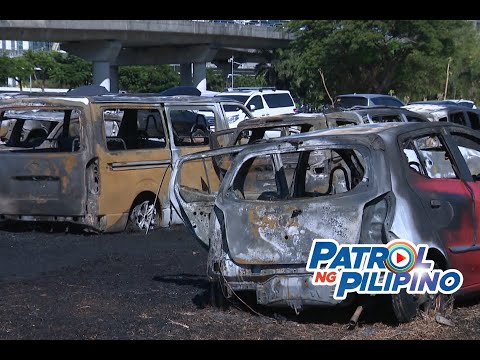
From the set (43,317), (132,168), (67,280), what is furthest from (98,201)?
(43,317)

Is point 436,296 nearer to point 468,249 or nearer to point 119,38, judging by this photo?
point 468,249

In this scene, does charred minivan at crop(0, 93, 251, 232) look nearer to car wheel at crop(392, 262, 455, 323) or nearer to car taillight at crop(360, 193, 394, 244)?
car taillight at crop(360, 193, 394, 244)

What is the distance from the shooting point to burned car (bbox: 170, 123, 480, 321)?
6270mm

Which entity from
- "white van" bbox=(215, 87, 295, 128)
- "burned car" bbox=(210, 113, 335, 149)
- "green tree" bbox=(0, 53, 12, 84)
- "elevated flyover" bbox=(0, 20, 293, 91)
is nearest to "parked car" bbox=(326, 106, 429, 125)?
Result: "burned car" bbox=(210, 113, 335, 149)

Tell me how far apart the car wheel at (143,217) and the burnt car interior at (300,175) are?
3.33 m

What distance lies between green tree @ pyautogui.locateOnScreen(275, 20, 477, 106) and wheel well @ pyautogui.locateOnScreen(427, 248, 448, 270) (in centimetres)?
3647

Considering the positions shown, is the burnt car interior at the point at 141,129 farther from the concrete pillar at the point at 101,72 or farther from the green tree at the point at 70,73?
the green tree at the point at 70,73

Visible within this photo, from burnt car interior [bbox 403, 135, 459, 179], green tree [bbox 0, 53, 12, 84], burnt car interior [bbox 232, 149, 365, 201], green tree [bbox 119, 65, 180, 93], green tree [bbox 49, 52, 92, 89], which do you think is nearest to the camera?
burnt car interior [bbox 403, 135, 459, 179]

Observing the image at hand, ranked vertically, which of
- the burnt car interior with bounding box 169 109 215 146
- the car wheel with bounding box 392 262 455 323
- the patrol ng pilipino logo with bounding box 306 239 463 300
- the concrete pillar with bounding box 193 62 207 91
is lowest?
the concrete pillar with bounding box 193 62 207 91

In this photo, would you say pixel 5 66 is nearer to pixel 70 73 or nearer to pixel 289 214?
pixel 70 73

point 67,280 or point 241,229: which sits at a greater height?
point 241,229

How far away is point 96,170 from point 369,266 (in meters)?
5.35
